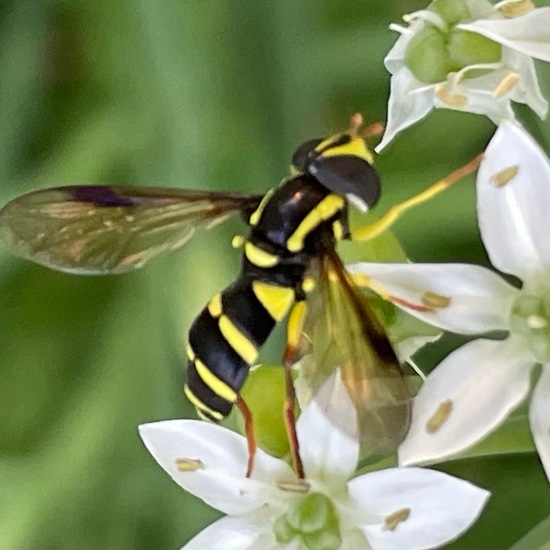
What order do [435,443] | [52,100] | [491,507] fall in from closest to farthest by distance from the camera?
1. [435,443]
2. [491,507]
3. [52,100]

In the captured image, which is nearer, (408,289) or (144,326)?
(408,289)

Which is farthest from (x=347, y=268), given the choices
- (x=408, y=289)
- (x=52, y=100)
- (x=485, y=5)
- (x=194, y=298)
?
(x=52, y=100)

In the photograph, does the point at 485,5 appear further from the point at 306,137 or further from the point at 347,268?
the point at 306,137

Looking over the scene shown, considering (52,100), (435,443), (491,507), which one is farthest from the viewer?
(52,100)

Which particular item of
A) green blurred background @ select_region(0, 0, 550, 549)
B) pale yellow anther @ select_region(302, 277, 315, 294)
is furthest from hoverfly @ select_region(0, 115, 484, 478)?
green blurred background @ select_region(0, 0, 550, 549)

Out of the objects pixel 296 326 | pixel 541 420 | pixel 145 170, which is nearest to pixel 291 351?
pixel 296 326

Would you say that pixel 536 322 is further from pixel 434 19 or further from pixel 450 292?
pixel 434 19
